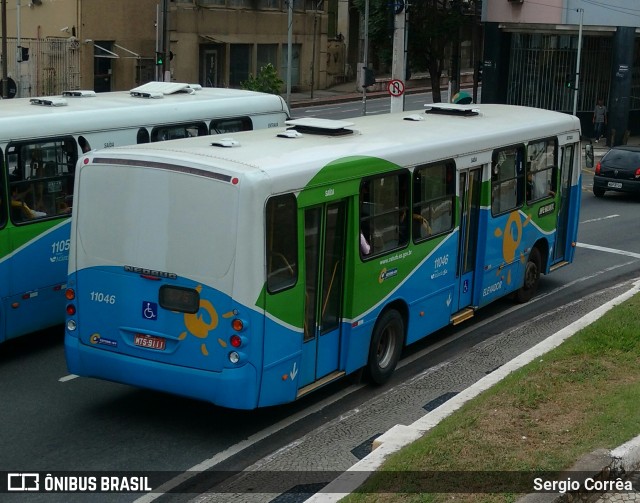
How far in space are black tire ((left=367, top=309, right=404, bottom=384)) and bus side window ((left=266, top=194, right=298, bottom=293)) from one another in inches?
80.2

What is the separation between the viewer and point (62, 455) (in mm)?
9516

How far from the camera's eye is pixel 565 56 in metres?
46.2

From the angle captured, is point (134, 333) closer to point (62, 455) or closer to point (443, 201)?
point (62, 455)

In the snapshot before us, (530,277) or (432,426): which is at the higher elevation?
(432,426)

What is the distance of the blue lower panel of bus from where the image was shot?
9.48 m

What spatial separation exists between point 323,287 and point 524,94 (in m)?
39.0

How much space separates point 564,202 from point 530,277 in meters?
1.64

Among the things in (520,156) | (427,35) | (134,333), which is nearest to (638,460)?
(134,333)

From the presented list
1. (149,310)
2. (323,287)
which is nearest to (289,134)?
(323,287)

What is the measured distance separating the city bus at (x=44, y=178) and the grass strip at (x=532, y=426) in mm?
5533

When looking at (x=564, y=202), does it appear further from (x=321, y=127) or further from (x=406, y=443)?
(x=406, y=443)

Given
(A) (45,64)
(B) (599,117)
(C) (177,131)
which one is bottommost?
(B) (599,117)

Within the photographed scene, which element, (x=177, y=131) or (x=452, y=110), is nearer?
(x=177, y=131)

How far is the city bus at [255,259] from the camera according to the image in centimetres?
948
